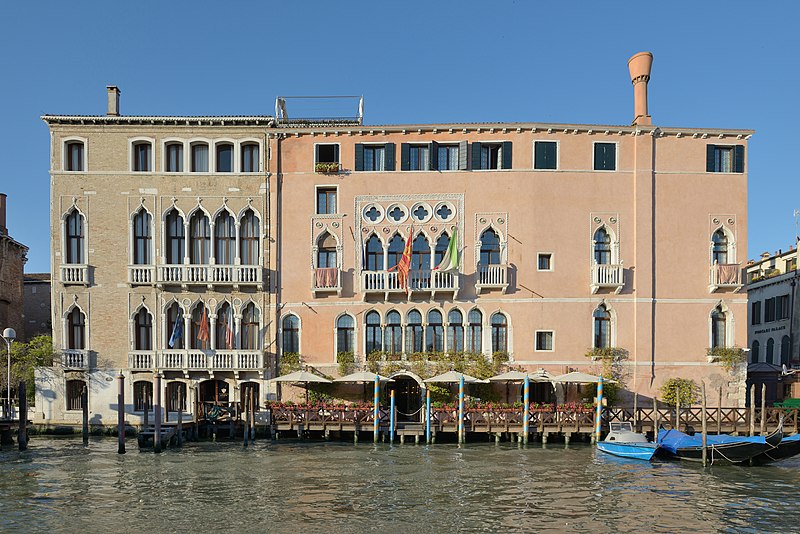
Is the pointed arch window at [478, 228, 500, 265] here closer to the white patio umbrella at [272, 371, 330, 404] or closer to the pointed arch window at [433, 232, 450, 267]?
the pointed arch window at [433, 232, 450, 267]

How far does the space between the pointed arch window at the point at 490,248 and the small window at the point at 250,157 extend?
9.39 metres

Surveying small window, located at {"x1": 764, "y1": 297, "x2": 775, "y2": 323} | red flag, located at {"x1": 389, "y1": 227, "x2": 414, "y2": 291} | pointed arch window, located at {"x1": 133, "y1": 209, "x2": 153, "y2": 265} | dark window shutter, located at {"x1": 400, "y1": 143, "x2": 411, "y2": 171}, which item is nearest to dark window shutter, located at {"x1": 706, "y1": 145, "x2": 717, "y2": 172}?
dark window shutter, located at {"x1": 400, "y1": 143, "x2": 411, "y2": 171}

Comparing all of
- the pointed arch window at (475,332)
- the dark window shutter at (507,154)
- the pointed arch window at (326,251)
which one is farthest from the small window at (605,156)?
the pointed arch window at (326,251)

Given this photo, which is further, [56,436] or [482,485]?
[56,436]

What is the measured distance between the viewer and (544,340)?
25.4 m

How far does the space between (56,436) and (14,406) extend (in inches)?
144

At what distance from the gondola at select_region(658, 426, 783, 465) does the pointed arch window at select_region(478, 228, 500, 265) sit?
349 inches

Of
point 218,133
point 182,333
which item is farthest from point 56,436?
point 218,133

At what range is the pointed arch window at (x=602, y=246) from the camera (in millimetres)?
25828

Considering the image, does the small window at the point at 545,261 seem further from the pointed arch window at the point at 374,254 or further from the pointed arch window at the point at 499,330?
the pointed arch window at the point at 374,254

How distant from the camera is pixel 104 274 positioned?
85.4 feet

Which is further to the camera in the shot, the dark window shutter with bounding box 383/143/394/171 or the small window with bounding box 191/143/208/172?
the small window with bounding box 191/143/208/172

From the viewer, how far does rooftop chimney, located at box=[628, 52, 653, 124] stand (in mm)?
26312

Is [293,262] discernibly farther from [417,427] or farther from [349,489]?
[349,489]
